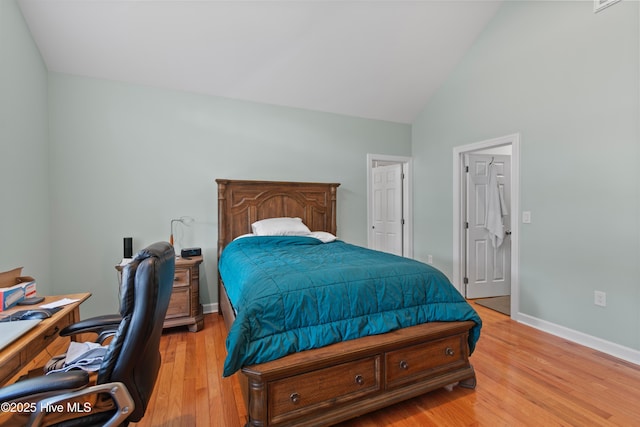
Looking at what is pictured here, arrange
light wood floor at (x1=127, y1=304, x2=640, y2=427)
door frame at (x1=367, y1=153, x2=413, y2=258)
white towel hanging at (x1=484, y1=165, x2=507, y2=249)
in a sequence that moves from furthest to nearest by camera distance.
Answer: door frame at (x1=367, y1=153, x2=413, y2=258)
white towel hanging at (x1=484, y1=165, x2=507, y2=249)
light wood floor at (x1=127, y1=304, x2=640, y2=427)

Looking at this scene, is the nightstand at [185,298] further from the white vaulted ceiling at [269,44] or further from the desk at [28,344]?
the white vaulted ceiling at [269,44]

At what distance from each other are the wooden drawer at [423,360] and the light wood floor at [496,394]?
0.19m

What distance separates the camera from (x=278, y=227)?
3.26 meters

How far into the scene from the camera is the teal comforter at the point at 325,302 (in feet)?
4.97

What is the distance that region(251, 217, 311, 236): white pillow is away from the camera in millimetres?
3227

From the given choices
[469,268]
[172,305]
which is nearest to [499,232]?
[469,268]

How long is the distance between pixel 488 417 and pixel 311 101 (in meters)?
3.55

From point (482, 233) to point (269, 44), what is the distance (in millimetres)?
3455

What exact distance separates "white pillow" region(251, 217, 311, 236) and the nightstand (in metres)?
0.72

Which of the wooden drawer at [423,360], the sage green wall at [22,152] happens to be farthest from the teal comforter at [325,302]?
the sage green wall at [22,152]

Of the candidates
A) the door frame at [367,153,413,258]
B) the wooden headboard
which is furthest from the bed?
the door frame at [367,153,413,258]

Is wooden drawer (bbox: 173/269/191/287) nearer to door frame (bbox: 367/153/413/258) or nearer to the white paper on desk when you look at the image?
the white paper on desk

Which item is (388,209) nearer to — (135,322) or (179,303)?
(179,303)

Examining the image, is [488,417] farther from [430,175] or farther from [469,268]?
[430,175]
